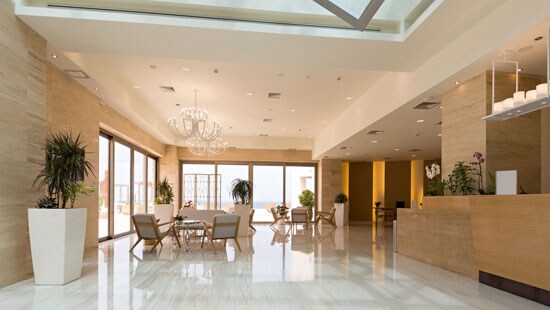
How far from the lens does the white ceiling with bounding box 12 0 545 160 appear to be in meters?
6.00

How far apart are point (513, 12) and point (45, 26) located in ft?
22.5

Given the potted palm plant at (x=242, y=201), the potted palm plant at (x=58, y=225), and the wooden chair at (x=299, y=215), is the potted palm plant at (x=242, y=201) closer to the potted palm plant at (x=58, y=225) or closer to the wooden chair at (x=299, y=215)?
the wooden chair at (x=299, y=215)

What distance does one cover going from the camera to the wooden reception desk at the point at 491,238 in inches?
187

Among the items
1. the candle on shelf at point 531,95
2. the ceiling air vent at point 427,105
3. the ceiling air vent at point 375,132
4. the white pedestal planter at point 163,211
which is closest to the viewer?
the candle on shelf at point 531,95

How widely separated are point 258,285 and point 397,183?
58.5 ft

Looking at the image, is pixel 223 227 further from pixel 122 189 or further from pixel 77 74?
pixel 122 189

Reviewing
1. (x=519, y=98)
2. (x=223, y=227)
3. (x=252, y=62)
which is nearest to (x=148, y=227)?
(x=223, y=227)

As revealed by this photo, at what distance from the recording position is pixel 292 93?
11.3 metres

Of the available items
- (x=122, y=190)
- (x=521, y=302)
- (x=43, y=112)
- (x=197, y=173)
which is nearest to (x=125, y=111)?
(x=122, y=190)

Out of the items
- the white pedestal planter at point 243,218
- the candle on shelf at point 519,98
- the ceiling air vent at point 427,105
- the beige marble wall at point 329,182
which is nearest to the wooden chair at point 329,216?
the beige marble wall at point 329,182

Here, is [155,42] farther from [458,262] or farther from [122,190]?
[122,190]

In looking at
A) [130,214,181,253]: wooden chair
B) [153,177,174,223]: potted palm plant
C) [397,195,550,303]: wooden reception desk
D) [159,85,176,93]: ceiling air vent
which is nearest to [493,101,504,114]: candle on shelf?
[397,195,550,303]: wooden reception desk

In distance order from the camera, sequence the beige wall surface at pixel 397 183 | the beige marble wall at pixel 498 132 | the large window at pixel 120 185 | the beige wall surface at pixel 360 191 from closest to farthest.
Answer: the beige marble wall at pixel 498 132, the large window at pixel 120 185, the beige wall surface at pixel 397 183, the beige wall surface at pixel 360 191

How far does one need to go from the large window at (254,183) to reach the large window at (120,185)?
9.61 ft
